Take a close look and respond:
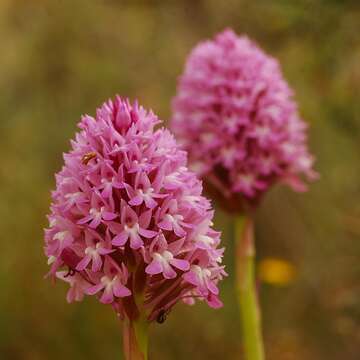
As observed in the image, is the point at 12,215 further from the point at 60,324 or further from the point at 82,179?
the point at 82,179

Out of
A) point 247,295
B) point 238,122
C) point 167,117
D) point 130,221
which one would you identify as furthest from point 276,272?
point 130,221

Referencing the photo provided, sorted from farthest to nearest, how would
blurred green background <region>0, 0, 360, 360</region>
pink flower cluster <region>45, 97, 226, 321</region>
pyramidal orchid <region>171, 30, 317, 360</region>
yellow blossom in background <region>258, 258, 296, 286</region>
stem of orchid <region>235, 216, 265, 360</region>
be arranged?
yellow blossom in background <region>258, 258, 296, 286</region>, blurred green background <region>0, 0, 360, 360</region>, pyramidal orchid <region>171, 30, 317, 360</region>, stem of orchid <region>235, 216, 265, 360</region>, pink flower cluster <region>45, 97, 226, 321</region>

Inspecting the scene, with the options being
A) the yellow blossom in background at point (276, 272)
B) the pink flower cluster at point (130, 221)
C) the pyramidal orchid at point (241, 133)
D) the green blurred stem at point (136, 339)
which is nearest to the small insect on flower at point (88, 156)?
the pink flower cluster at point (130, 221)

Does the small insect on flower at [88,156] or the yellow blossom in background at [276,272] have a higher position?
the yellow blossom in background at [276,272]

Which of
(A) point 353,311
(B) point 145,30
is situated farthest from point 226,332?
(B) point 145,30

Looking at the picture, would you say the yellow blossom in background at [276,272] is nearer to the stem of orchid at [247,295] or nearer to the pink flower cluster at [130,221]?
the stem of orchid at [247,295]

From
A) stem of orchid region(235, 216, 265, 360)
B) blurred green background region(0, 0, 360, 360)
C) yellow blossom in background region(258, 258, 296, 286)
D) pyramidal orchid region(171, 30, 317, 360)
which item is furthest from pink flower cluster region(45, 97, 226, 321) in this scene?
yellow blossom in background region(258, 258, 296, 286)

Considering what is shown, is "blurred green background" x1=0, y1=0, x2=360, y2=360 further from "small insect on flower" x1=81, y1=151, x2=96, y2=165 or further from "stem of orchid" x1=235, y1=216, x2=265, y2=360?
"small insect on flower" x1=81, y1=151, x2=96, y2=165
